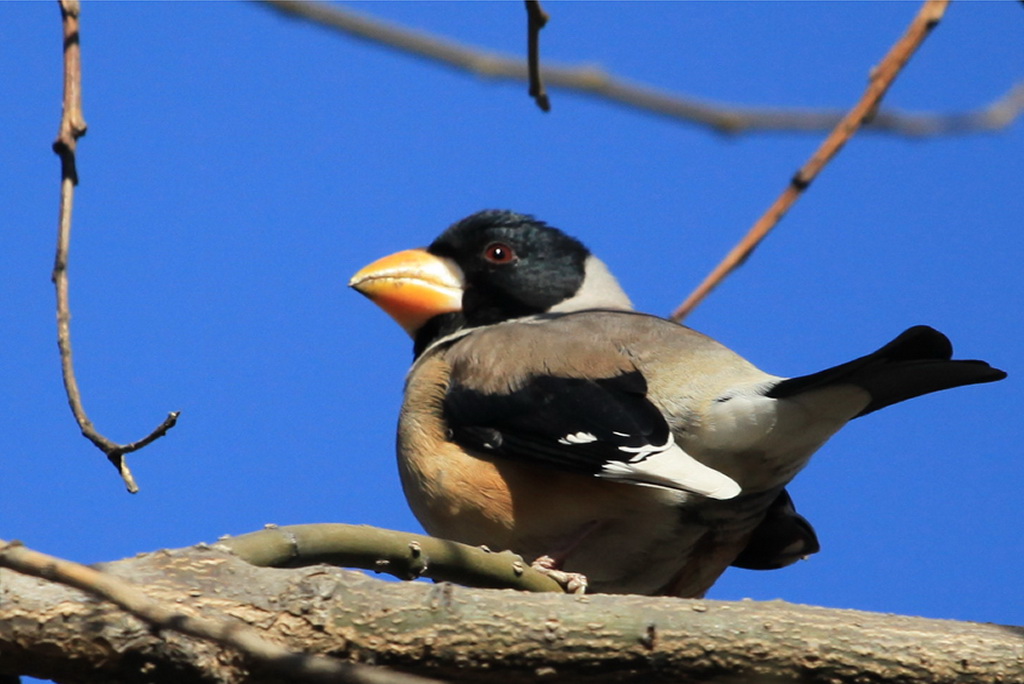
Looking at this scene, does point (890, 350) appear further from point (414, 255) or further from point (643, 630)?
point (414, 255)

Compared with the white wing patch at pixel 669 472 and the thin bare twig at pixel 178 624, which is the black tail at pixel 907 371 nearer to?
the white wing patch at pixel 669 472

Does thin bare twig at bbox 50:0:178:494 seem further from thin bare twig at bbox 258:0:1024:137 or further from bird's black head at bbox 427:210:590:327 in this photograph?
bird's black head at bbox 427:210:590:327

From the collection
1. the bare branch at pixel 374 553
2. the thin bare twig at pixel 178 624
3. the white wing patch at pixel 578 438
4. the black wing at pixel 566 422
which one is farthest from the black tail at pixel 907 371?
the thin bare twig at pixel 178 624

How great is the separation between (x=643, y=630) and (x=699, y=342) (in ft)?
7.26

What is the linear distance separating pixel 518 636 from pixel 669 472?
1.29 meters

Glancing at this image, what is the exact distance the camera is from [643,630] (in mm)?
3113

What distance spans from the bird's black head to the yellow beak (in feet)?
0.30

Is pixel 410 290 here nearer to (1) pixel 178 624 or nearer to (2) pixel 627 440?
(2) pixel 627 440

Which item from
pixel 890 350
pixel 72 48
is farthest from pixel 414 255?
pixel 72 48

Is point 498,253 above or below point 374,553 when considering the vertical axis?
above

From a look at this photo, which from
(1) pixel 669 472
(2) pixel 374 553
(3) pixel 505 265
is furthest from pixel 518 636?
(3) pixel 505 265

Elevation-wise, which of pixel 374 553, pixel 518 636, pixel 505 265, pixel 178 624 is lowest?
pixel 178 624

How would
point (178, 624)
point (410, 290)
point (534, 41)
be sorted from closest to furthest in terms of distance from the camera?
1. point (178, 624)
2. point (534, 41)
3. point (410, 290)

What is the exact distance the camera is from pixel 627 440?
4410 mm
